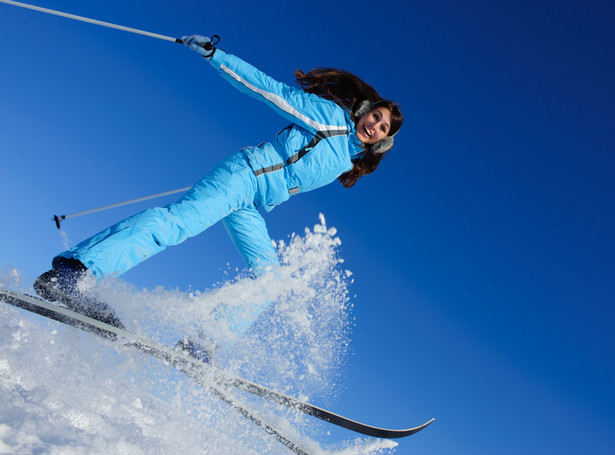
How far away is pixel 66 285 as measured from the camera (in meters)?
2.59

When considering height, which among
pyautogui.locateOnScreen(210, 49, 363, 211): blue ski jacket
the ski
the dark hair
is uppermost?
the dark hair

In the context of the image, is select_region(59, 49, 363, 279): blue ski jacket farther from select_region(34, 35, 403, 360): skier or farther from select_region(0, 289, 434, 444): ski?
select_region(0, 289, 434, 444): ski

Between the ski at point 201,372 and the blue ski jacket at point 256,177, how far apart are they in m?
0.63

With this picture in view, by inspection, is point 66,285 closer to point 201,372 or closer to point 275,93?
point 201,372

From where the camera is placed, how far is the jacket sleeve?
336cm

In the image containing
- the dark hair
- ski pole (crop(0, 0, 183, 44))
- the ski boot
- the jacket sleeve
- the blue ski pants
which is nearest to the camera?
the ski boot

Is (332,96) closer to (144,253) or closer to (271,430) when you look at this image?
(144,253)

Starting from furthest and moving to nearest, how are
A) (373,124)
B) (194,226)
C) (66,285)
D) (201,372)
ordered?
(373,124), (201,372), (194,226), (66,285)

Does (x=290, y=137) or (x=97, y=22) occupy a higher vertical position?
(x=97, y=22)

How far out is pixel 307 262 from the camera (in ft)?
14.8

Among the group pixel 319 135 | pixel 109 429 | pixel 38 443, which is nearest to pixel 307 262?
pixel 319 135

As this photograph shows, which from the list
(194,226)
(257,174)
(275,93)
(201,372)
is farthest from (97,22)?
(201,372)

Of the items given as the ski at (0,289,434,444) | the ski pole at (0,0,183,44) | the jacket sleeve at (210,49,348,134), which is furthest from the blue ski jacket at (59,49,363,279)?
the ski pole at (0,0,183,44)

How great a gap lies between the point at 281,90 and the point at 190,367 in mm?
2589
